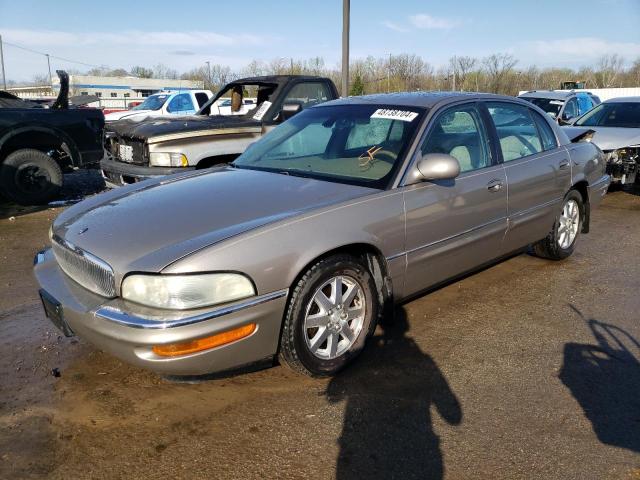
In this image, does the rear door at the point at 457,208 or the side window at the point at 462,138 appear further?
the side window at the point at 462,138

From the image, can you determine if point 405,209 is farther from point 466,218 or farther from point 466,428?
point 466,428

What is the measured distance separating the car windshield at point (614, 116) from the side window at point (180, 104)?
10.3 metres

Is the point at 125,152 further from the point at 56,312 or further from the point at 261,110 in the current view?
the point at 56,312

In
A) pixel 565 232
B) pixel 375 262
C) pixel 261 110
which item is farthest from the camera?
pixel 261 110

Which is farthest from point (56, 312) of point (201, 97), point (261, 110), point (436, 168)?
point (201, 97)

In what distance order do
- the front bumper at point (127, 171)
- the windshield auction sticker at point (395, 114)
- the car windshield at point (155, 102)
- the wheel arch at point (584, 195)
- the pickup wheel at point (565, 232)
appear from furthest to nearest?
1. the car windshield at point (155, 102)
2. the front bumper at point (127, 171)
3. the wheel arch at point (584, 195)
4. the pickup wheel at point (565, 232)
5. the windshield auction sticker at point (395, 114)

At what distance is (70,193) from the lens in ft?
30.3

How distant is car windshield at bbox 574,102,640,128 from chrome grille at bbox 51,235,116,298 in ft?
30.6

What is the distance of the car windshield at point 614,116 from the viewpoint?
9274 millimetres

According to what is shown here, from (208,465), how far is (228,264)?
0.92 m

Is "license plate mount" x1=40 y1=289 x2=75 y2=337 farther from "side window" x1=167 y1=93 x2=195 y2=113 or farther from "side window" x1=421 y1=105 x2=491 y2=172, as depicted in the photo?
"side window" x1=167 y1=93 x2=195 y2=113

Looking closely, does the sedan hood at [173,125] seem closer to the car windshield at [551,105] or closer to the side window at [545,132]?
the side window at [545,132]

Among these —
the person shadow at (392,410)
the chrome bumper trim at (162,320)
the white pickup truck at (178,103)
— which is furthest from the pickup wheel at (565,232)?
the white pickup truck at (178,103)

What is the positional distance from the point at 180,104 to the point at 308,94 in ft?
28.4
